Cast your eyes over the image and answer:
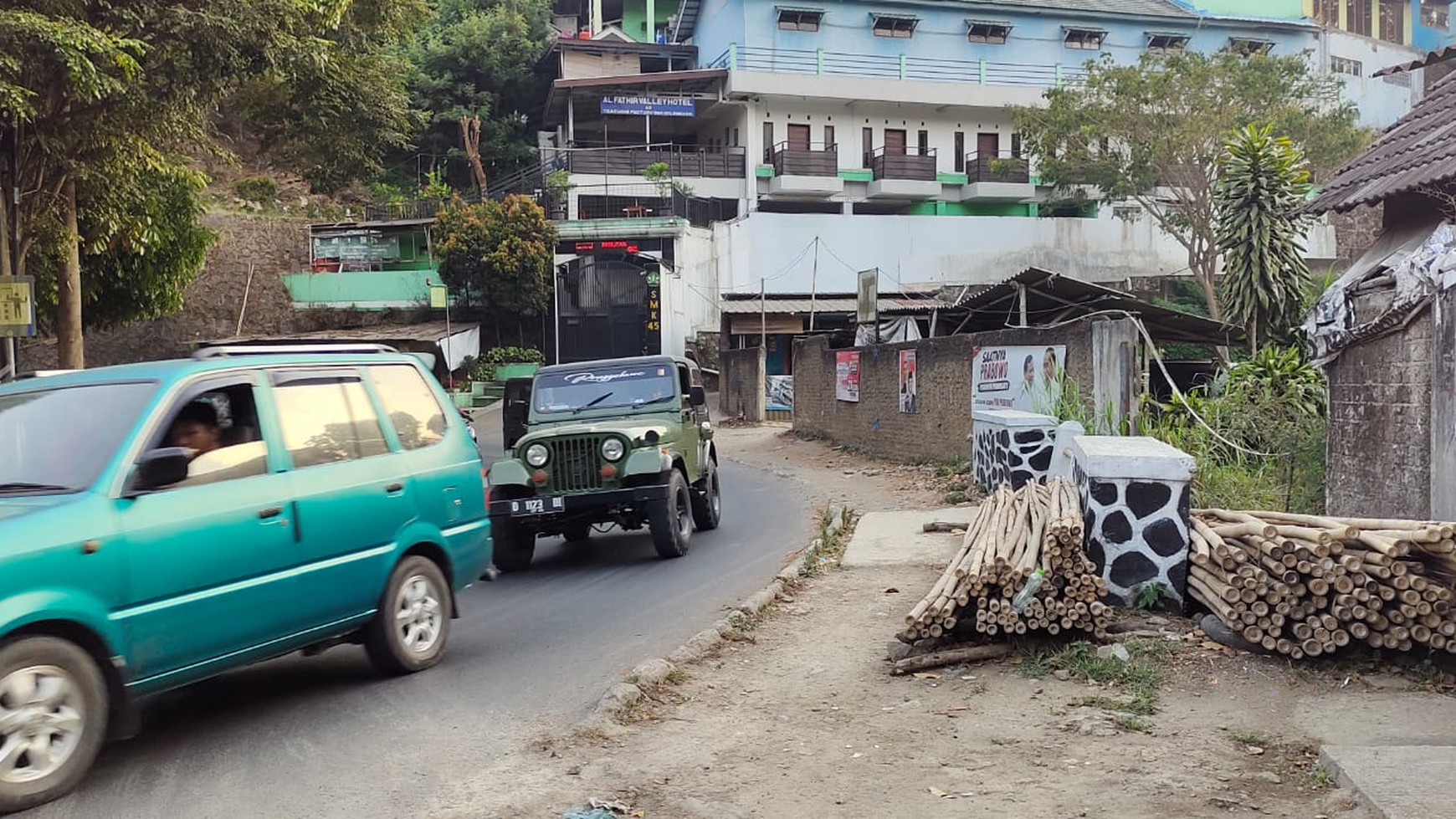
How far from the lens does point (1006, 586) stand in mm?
6660

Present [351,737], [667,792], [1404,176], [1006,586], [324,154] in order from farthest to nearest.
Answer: [324,154]
[1404,176]
[1006,586]
[351,737]
[667,792]

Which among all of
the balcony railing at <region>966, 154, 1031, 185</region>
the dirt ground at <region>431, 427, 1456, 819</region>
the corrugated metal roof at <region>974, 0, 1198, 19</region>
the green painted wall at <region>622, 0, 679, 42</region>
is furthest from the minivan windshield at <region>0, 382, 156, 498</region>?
the green painted wall at <region>622, 0, 679, 42</region>

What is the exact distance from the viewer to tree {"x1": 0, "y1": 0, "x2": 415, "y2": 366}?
12688 millimetres

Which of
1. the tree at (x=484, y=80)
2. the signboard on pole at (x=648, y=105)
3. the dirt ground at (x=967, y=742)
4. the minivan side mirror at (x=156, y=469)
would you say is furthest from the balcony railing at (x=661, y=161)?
the minivan side mirror at (x=156, y=469)

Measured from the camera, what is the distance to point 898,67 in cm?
4700

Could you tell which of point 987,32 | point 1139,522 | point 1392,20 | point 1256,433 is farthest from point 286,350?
point 1392,20

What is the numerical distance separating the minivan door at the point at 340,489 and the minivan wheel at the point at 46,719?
4.04ft

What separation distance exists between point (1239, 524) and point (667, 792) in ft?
12.8

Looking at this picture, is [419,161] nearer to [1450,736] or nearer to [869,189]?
[869,189]

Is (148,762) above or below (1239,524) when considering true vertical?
below

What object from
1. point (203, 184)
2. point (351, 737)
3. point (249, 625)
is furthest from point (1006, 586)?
point (203, 184)

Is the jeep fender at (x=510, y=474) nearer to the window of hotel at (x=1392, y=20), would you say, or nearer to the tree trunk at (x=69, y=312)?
the tree trunk at (x=69, y=312)

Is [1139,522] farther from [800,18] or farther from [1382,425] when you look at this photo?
[800,18]

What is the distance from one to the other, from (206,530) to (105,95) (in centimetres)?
996
